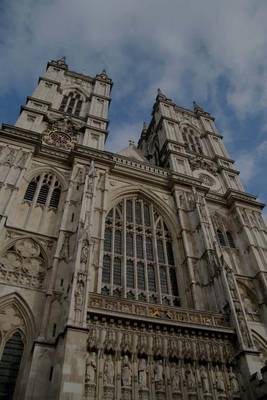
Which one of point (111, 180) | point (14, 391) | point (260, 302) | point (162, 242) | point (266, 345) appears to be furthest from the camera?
point (111, 180)

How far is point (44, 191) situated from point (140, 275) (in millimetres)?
6269

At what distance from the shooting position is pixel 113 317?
9977 mm

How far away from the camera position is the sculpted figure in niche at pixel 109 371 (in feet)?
28.4

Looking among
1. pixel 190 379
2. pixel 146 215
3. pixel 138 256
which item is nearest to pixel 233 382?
pixel 190 379

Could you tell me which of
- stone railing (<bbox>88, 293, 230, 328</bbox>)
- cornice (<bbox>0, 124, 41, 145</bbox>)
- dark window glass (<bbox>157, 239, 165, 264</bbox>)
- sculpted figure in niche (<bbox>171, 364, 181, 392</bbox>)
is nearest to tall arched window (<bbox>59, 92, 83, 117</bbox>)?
cornice (<bbox>0, 124, 41, 145</bbox>)

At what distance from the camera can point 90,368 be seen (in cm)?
873

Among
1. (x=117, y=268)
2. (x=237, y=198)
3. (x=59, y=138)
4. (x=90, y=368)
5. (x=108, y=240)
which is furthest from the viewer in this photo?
(x=237, y=198)

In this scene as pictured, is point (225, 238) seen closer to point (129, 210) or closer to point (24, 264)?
point (129, 210)

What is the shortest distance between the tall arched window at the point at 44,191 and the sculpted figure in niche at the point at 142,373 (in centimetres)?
839

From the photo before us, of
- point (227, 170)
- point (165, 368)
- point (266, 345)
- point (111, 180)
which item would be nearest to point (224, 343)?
point (165, 368)

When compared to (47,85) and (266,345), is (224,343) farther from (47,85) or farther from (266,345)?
(47,85)

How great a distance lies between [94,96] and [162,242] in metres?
13.9

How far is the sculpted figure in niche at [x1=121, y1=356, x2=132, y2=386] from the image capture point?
8802 millimetres

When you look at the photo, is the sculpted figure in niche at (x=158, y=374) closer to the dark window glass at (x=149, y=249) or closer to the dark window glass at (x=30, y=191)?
the dark window glass at (x=149, y=249)
